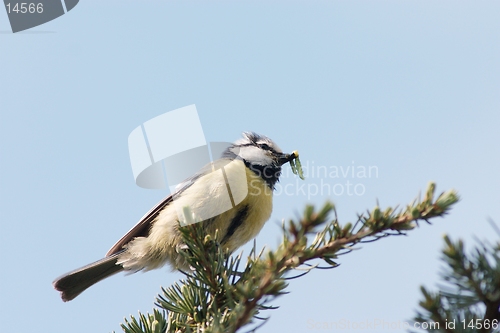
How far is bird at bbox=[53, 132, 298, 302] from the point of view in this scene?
3109mm

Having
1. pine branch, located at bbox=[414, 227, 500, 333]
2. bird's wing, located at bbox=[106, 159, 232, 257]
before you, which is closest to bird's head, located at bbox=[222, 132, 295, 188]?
bird's wing, located at bbox=[106, 159, 232, 257]

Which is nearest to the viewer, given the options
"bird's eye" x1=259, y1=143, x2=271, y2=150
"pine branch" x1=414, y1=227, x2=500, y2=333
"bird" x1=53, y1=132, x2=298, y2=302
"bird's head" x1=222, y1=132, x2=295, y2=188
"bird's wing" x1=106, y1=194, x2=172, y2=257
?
"pine branch" x1=414, y1=227, x2=500, y2=333

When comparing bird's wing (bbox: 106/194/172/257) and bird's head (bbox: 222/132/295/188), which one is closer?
bird's wing (bbox: 106/194/172/257)

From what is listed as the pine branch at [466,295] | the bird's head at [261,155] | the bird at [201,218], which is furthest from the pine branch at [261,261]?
the bird's head at [261,155]

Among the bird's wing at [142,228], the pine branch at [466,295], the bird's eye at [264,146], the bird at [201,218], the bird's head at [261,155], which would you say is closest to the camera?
the pine branch at [466,295]

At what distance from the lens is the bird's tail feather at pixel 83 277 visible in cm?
352

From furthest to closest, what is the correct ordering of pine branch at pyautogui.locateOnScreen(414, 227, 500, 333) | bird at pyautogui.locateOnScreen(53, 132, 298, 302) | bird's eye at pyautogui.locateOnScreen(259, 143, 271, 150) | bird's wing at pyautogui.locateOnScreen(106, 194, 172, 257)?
bird's eye at pyautogui.locateOnScreen(259, 143, 271, 150), bird's wing at pyautogui.locateOnScreen(106, 194, 172, 257), bird at pyautogui.locateOnScreen(53, 132, 298, 302), pine branch at pyautogui.locateOnScreen(414, 227, 500, 333)

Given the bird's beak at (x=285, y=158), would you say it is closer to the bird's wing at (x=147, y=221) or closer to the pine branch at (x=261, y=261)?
the bird's wing at (x=147, y=221)

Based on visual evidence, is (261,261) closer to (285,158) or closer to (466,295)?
(466,295)

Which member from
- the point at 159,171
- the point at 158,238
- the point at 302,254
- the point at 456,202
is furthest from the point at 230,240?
the point at 456,202

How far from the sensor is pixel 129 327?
1965 millimetres

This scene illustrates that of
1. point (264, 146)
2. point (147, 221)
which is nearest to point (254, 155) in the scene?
point (264, 146)

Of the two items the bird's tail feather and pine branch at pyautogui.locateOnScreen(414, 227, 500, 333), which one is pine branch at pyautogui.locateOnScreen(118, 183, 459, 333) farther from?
the bird's tail feather

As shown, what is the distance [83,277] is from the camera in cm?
358
